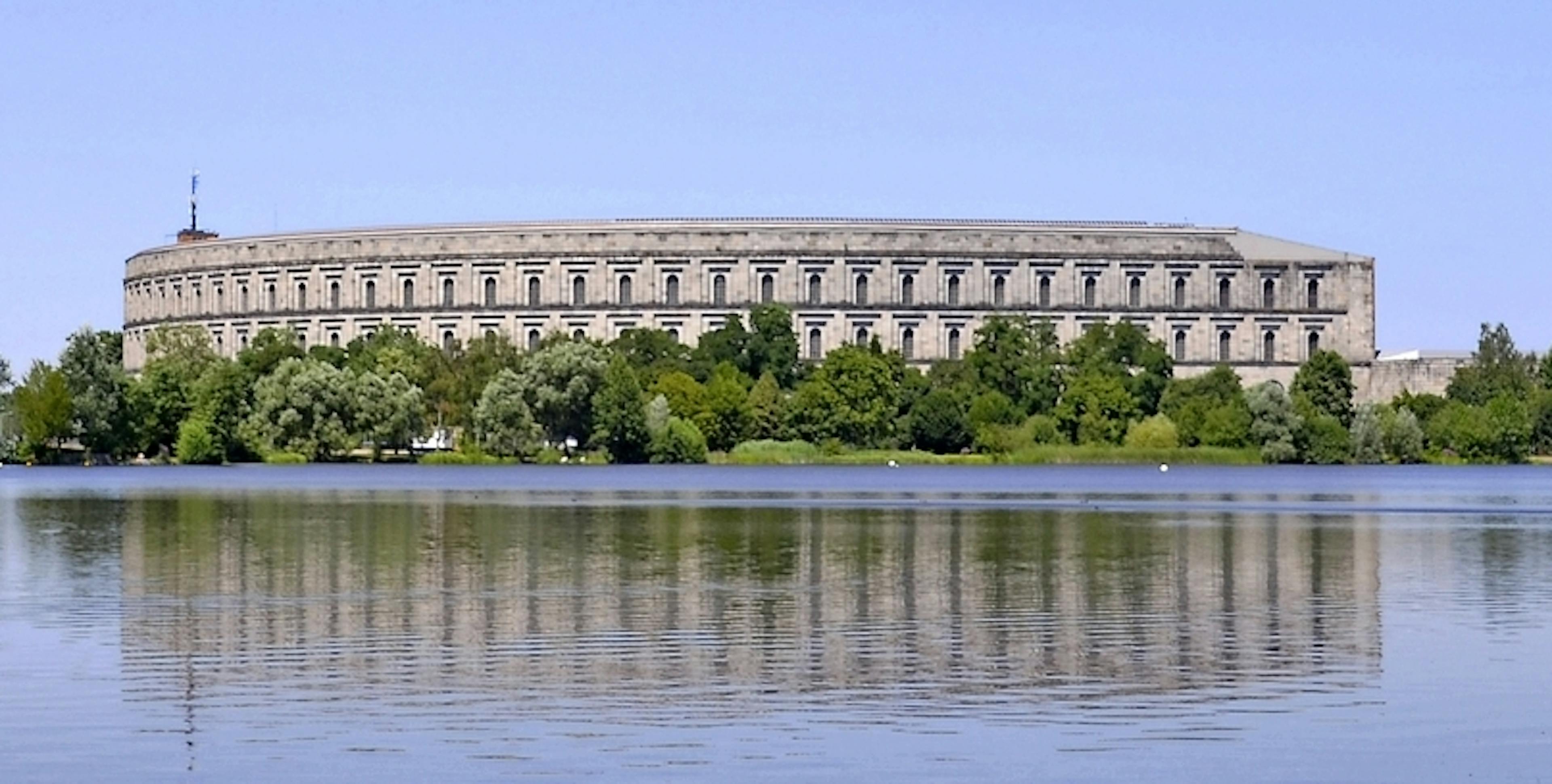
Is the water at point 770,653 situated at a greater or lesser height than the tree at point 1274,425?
lesser

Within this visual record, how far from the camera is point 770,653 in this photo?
2394 cm

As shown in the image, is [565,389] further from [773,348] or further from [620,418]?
[773,348]

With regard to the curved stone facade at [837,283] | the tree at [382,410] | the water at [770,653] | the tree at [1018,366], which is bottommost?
the water at [770,653]

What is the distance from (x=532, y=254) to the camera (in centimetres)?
16000

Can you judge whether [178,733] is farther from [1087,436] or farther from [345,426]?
[1087,436]

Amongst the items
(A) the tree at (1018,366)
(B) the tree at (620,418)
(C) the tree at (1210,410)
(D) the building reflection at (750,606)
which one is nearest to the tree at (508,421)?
(B) the tree at (620,418)

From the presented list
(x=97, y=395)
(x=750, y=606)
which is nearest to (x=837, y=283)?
(x=97, y=395)

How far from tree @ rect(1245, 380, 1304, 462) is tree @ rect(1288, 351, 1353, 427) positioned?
756 cm

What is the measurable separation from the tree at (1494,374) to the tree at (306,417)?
60558 mm

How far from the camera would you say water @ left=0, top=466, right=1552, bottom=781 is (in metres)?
17.8

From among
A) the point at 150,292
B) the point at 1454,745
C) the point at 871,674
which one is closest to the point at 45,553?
the point at 871,674

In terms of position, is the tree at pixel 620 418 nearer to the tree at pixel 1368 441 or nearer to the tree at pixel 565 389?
the tree at pixel 565 389

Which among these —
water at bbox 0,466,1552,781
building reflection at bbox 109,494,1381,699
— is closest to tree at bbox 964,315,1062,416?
water at bbox 0,466,1552,781

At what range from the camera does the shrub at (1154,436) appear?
128875 millimetres
